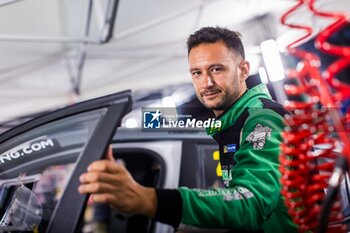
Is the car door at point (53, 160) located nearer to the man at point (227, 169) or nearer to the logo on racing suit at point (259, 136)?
the man at point (227, 169)

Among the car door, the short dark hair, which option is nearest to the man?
the short dark hair

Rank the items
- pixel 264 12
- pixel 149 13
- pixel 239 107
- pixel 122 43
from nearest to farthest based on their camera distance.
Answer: pixel 239 107
pixel 264 12
pixel 149 13
pixel 122 43

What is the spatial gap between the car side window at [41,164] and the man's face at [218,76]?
33 centimetres

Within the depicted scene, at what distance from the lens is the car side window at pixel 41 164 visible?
102 cm

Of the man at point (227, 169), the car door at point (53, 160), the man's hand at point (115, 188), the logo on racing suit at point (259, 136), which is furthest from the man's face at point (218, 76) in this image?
the man's hand at point (115, 188)

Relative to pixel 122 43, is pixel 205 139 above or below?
below

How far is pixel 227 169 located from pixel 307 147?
0.24 metres

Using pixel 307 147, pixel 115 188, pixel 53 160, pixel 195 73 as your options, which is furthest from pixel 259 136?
pixel 53 160

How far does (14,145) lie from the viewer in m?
1.11

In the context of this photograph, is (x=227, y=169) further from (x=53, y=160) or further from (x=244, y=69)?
(x=53, y=160)

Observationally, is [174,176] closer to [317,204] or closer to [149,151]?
[149,151]

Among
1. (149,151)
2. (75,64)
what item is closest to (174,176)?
(149,151)

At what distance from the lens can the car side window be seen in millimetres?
1016

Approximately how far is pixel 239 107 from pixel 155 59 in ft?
1.83
